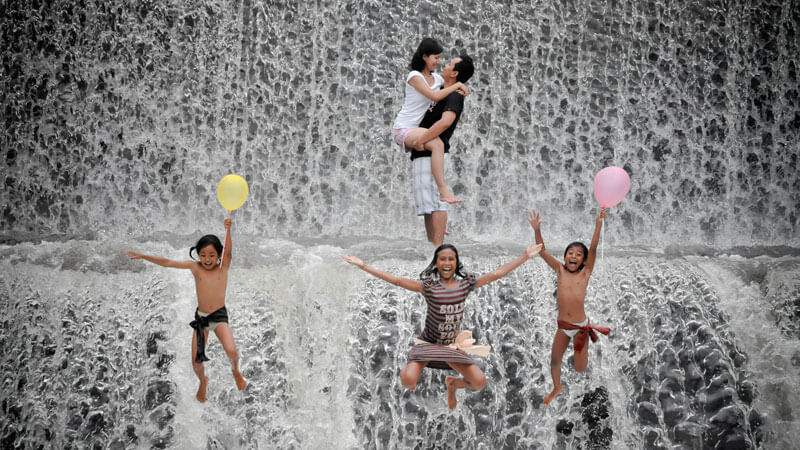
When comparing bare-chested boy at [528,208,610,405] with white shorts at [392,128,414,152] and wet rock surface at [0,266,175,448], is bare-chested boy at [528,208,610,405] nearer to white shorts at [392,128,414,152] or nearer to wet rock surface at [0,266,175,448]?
white shorts at [392,128,414,152]

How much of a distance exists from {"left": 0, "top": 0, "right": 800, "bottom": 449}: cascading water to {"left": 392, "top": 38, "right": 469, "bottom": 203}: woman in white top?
32.5 inches

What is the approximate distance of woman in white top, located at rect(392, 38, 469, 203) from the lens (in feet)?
15.8

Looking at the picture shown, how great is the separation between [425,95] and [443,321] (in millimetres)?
1237

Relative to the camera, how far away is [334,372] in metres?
5.24

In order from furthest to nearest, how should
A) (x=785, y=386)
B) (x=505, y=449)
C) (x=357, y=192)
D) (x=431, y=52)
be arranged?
(x=357, y=192), (x=785, y=386), (x=505, y=449), (x=431, y=52)

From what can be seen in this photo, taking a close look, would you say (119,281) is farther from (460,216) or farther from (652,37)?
(652,37)

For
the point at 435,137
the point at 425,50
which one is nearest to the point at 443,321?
the point at 435,137

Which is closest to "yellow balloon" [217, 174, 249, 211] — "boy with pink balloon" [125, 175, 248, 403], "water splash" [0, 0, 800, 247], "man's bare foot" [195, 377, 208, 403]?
"boy with pink balloon" [125, 175, 248, 403]

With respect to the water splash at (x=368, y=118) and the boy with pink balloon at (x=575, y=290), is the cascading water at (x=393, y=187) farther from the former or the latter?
the boy with pink balloon at (x=575, y=290)

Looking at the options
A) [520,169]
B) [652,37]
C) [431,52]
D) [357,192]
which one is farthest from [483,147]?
[431,52]

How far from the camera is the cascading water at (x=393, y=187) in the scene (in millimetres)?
5398

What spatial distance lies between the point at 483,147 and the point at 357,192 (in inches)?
41.2

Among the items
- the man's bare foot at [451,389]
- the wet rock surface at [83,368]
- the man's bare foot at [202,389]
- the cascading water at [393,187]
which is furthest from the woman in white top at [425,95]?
the wet rock surface at [83,368]

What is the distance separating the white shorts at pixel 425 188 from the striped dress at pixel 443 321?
90 centimetres
